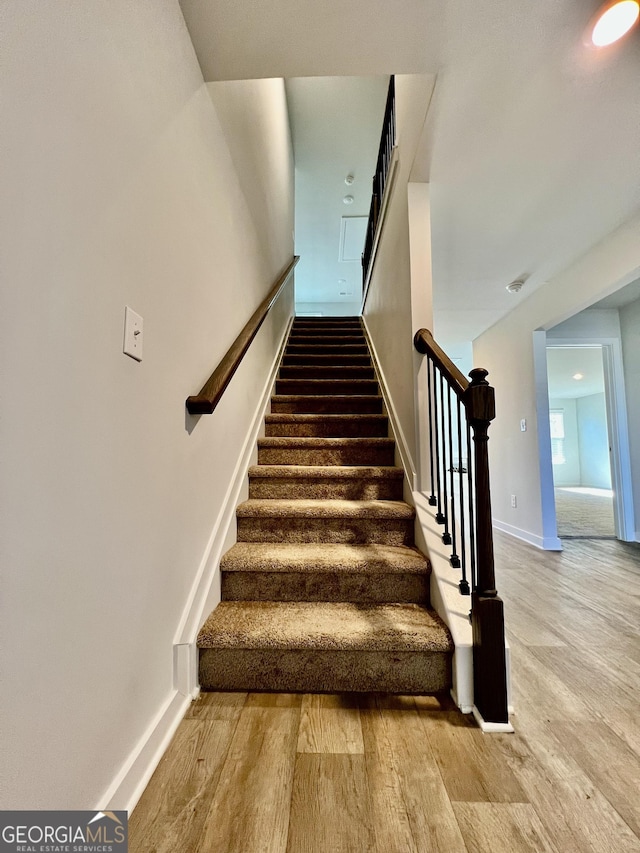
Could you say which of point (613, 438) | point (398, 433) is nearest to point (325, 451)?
point (398, 433)

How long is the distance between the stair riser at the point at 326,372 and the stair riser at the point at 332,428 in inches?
31.6

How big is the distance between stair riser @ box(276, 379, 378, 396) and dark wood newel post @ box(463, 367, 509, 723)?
184cm

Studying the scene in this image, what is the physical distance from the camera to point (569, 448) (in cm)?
1092

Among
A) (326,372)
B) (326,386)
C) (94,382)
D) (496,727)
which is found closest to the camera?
(94,382)

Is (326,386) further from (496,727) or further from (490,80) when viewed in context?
(496,727)

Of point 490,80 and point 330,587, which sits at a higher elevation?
point 490,80

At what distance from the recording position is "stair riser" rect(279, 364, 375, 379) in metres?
3.28

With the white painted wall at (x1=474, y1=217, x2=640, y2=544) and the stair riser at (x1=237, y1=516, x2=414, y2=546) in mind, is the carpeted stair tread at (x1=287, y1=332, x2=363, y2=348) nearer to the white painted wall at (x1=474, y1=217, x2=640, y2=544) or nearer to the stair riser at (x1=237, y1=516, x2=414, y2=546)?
the white painted wall at (x1=474, y1=217, x2=640, y2=544)

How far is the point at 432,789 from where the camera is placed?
0.90 metres

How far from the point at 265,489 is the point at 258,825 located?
135cm

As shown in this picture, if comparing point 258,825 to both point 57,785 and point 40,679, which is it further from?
point 40,679

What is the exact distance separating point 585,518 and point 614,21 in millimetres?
5360

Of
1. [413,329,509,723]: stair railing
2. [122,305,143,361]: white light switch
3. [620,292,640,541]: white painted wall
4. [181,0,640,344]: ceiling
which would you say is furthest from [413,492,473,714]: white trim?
[620,292,640,541]: white painted wall

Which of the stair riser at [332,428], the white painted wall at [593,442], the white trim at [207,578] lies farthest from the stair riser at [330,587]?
the white painted wall at [593,442]
